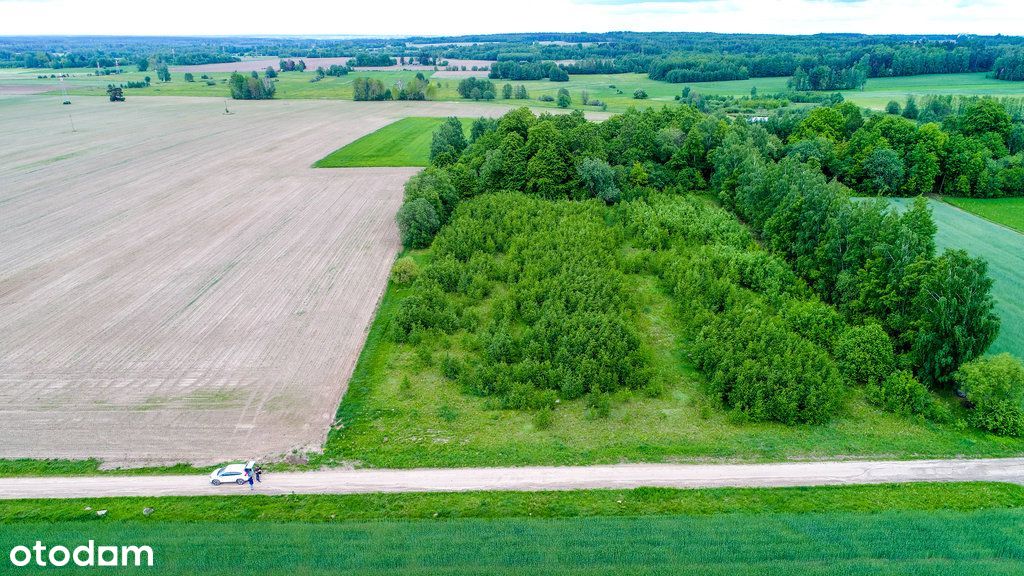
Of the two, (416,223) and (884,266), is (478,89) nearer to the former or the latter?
(416,223)

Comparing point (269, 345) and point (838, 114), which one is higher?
point (838, 114)

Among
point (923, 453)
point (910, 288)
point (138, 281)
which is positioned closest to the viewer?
point (923, 453)

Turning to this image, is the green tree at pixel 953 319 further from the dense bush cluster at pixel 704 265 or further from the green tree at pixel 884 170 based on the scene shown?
the green tree at pixel 884 170

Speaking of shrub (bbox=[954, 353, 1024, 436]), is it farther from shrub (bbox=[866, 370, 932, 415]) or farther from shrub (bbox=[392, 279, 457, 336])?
shrub (bbox=[392, 279, 457, 336])

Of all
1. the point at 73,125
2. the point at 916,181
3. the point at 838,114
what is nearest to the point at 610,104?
the point at 838,114

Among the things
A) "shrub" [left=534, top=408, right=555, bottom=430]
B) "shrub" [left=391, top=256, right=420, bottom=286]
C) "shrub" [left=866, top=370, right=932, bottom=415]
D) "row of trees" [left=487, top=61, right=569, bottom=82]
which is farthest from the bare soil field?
"row of trees" [left=487, top=61, right=569, bottom=82]

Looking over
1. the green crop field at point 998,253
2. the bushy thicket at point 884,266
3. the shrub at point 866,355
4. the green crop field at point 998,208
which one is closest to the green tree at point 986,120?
the green crop field at point 998,208

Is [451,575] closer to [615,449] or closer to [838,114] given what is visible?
[615,449]
